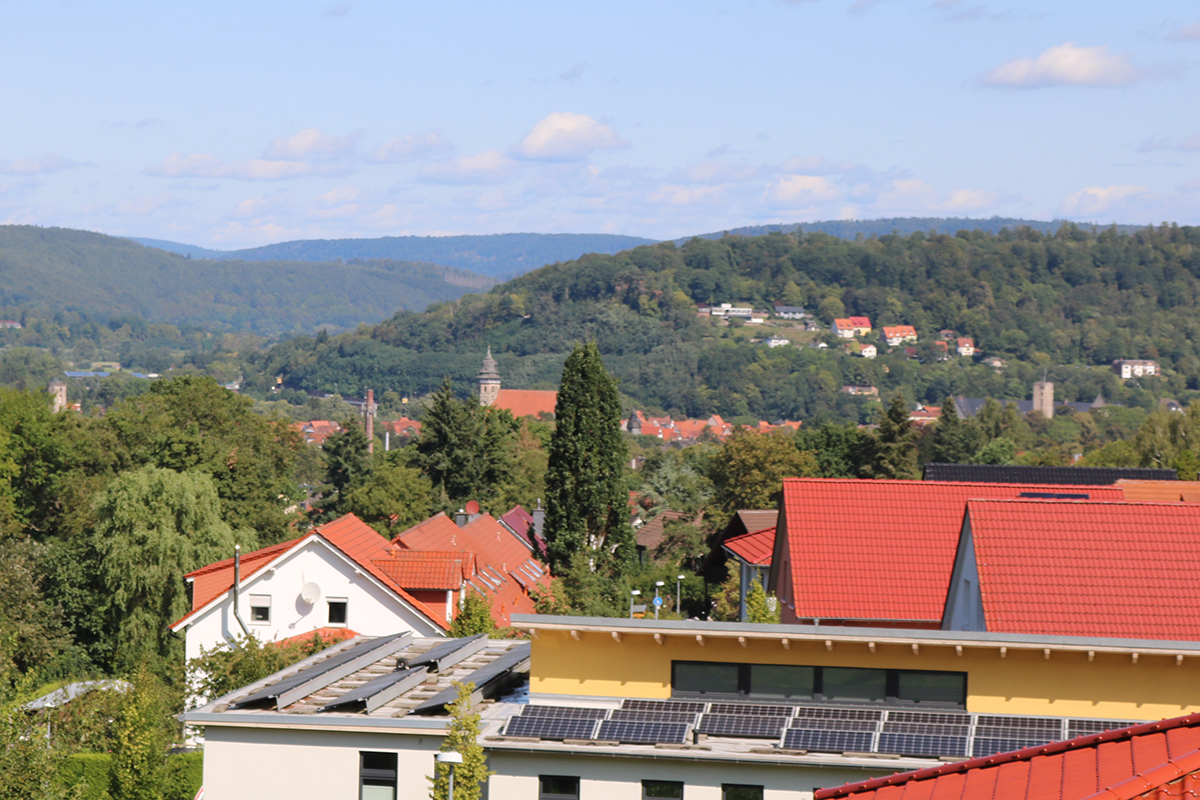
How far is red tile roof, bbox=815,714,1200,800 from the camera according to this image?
6133 mm

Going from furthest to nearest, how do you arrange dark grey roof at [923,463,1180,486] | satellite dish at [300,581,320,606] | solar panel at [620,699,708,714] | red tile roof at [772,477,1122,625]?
dark grey roof at [923,463,1180,486] < satellite dish at [300,581,320,606] < red tile roof at [772,477,1122,625] < solar panel at [620,699,708,714]

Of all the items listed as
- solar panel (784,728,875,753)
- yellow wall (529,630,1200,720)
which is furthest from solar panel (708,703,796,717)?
solar panel (784,728,875,753)

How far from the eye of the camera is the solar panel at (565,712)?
Result: 14.1 metres

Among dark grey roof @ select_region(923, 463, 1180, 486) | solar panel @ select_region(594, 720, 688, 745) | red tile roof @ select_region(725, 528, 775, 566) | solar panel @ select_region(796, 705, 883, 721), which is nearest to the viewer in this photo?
solar panel @ select_region(594, 720, 688, 745)

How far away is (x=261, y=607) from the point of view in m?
32.1

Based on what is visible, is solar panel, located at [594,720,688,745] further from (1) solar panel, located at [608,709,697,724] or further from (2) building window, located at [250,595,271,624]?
(2) building window, located at [250,595,271,624]

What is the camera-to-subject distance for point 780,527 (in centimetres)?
2353

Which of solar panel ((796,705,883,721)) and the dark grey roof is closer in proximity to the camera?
solar panel ((796,705,883,721))

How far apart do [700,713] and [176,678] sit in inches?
777

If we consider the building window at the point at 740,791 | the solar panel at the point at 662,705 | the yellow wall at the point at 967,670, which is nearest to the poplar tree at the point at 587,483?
the yellow wall at the point at 967,670

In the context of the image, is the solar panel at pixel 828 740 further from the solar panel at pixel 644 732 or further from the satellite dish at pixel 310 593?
the satellite dish at pixel 310 593

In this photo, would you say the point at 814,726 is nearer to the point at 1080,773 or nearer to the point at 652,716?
the point at 652,716

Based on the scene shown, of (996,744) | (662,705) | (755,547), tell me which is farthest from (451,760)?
(755,547)

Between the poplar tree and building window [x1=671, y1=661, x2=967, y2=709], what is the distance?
3048 cm
